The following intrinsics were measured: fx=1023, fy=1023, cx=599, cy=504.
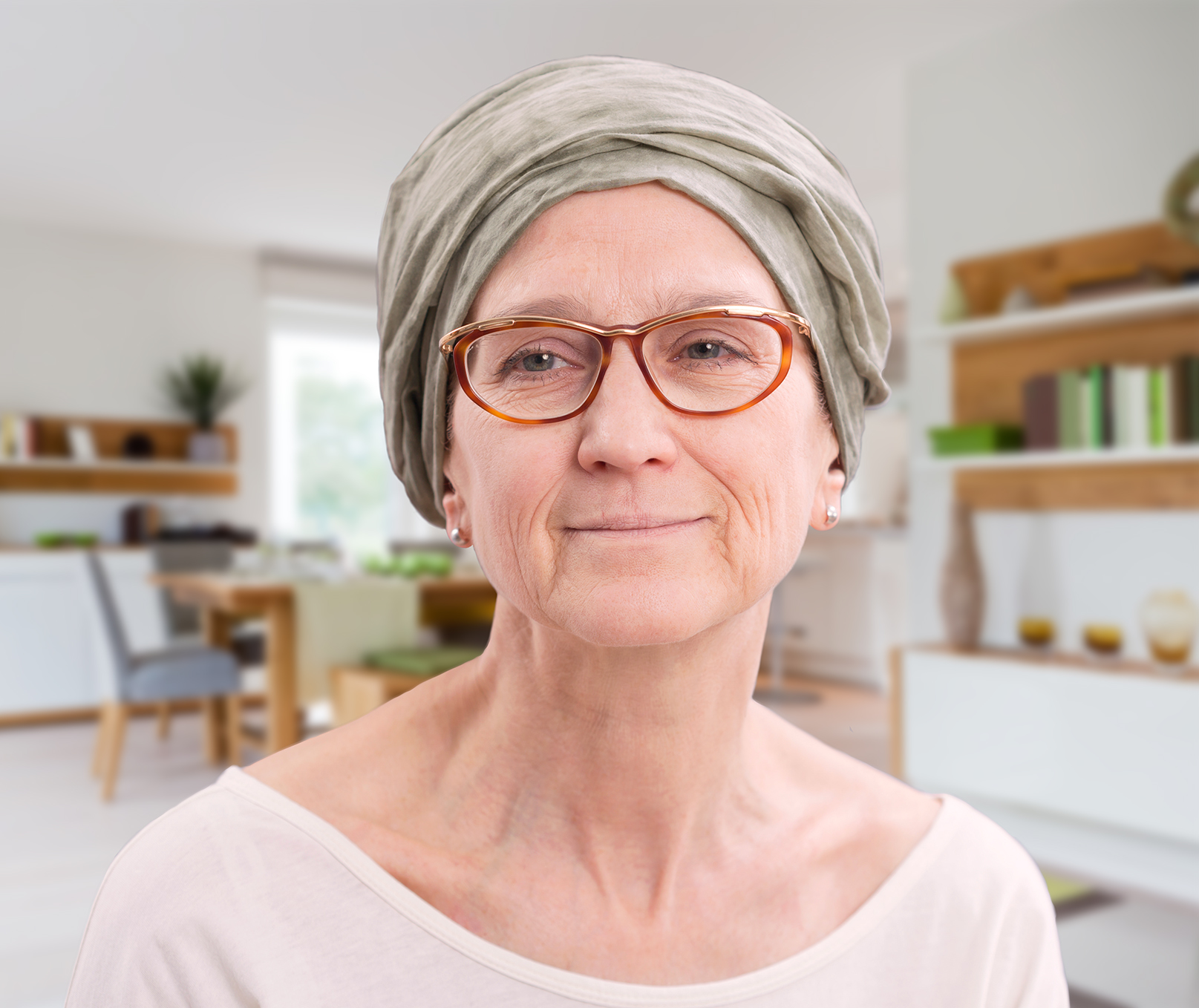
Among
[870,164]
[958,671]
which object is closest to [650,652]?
[958,671]

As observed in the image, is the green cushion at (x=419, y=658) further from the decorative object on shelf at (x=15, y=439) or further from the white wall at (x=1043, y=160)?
the decorative object on shelf at (x=15, y=439)

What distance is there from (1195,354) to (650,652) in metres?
2.68

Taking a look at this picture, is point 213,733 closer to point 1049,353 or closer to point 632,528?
point 1049,353

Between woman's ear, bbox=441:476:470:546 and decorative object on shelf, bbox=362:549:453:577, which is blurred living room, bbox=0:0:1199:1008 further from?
woman's ear, bbox=441:476:470:546

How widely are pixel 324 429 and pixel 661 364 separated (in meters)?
6.26

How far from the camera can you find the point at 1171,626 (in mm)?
2465

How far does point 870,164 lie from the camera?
3955 mm

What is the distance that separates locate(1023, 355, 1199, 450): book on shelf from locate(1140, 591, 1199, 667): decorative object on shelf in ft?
1.35

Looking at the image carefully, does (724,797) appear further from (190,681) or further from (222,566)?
(222,566)

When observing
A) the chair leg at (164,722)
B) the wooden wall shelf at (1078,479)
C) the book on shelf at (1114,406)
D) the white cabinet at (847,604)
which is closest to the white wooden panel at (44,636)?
the chair leg at (164,722)

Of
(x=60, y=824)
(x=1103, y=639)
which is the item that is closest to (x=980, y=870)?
(x=1103, y=639)

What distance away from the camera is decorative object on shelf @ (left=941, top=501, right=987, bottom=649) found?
2.95m

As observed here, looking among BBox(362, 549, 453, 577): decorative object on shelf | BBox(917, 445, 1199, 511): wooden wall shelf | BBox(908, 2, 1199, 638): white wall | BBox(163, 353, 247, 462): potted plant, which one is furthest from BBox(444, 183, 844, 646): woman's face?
BBox(163, 353, 247, 462): potted plant

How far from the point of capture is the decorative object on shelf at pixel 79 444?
5316 mm
